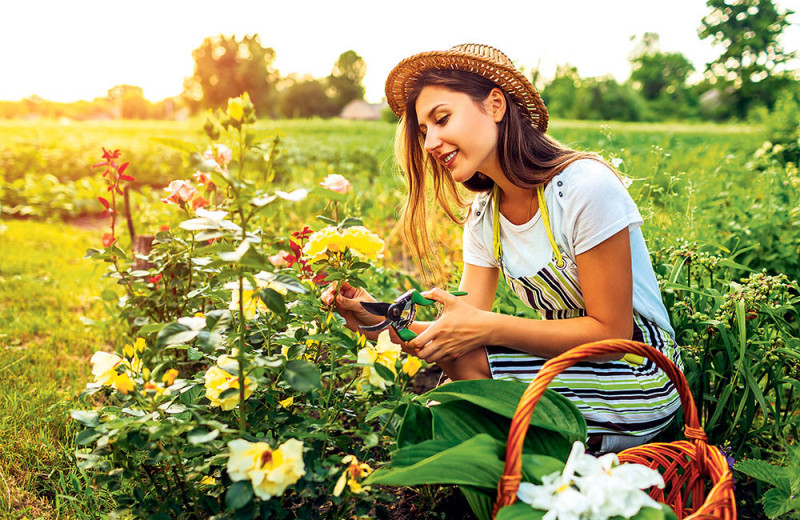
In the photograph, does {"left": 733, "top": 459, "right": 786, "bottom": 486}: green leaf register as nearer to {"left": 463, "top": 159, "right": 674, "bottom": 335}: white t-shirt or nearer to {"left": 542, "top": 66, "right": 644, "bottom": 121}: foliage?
{"left": 463, "top": 159, "right": 674, "bottom": 335}: white t-shirt

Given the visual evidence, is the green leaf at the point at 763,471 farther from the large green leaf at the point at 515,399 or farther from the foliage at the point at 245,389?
the foliage at the point at 245,389

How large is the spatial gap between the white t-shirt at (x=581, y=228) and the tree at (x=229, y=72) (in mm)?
49346

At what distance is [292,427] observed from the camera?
127 centimetres

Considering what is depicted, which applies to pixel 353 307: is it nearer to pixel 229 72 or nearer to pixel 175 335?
pixel 175 335

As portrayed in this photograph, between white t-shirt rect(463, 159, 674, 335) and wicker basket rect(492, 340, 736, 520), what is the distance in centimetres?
50

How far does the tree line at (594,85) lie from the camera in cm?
3616

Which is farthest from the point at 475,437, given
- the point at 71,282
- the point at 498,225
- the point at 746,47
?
the point at 746,47

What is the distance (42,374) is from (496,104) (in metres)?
1.99

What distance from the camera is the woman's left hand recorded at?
1492 millimetres

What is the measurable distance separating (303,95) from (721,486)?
5338 centimetres

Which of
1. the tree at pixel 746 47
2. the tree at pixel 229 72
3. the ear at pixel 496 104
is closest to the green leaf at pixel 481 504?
the ear at pixel 496 104

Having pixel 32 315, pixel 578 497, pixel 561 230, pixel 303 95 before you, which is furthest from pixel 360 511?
pixel 303 95

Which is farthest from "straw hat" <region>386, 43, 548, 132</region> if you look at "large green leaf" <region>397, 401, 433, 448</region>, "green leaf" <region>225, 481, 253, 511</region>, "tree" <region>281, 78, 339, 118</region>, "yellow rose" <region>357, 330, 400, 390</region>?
"tree" <region>281, 78, 339, 118</region>

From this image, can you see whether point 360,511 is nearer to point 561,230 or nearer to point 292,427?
point 292,427
